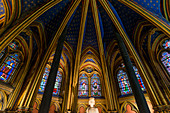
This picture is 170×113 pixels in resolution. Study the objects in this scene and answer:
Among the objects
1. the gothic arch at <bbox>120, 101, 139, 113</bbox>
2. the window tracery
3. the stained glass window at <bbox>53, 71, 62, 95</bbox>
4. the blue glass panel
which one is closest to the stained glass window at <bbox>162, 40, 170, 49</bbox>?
the gothic arch at <bbox>120, 101, 139, 113</bbox>

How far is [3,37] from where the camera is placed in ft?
17.0

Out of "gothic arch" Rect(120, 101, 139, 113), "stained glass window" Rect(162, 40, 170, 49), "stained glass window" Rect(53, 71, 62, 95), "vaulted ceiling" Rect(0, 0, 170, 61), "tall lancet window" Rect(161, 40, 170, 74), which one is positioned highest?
"vaulted ceiling" Rect(0, 0, 170, 61)

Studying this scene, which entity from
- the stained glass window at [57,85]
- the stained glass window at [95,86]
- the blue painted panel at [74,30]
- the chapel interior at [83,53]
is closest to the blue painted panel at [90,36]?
the chapel interior at [83,53]

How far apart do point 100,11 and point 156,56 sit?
21.2 feet

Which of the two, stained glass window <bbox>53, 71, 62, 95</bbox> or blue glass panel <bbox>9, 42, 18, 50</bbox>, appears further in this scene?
stained glass window <bbox>53, 71, 62, 95</bbox>

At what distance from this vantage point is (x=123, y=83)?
10.1 metres

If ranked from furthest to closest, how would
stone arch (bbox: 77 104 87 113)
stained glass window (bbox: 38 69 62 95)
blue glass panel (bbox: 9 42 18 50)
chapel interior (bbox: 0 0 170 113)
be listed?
1. stained glass window (bbox: 38 69 62 95)
2. stone arch (bbox: 77 104 87 113)
3. blue glass panel (bbox: 9 42 18 50)
4. chapel interior (bbox: 0 0 170 113)

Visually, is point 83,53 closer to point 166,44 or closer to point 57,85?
point 57,85

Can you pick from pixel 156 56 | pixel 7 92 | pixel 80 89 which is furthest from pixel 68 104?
pixel 156 56

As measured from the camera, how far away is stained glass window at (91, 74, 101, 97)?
1055 cm

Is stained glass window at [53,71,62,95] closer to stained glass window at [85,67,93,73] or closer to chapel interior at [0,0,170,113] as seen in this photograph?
chapel interior at [0,0,170,113]

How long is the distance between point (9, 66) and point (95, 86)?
8101 mm

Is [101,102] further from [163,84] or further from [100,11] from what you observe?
[100,11]

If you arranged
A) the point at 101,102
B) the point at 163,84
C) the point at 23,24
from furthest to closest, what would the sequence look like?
1. the point at 101,102
2. the point at 163,84
3. the point at 23,24
